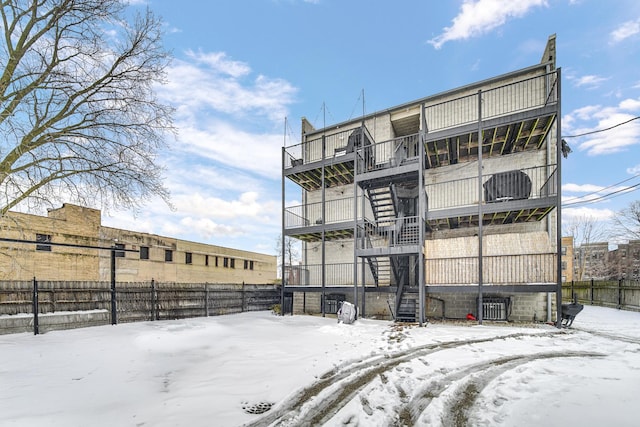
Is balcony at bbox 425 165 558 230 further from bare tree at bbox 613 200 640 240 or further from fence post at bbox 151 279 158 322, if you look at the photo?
bare tree at bbox 613 200 640 240

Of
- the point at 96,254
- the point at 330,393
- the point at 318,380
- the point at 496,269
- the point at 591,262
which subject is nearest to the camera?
the point at 330,393

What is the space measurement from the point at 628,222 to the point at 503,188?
3105cm

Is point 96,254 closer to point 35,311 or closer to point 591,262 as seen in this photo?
point 35,311

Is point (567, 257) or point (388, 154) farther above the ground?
point (388, 154)

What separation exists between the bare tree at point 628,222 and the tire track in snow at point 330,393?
1485 inches

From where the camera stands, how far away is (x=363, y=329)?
938cm

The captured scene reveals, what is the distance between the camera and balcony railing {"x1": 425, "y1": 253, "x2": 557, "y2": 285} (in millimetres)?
10000

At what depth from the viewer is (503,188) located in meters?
12.4

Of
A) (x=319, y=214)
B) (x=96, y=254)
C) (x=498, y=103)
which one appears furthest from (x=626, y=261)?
(x=96, y=254)

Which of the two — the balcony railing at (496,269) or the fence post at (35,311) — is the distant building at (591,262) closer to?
the balcony railing at (496,269)

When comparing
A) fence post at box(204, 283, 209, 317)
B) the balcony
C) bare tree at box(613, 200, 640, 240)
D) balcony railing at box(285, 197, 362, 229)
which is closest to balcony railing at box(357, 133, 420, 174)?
the balcony

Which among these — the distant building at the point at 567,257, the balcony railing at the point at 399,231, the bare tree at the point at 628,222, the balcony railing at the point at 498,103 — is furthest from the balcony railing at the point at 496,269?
the distant building at the point at 567,257

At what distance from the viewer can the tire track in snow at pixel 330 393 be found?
141 inches

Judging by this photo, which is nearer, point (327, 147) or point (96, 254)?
point (327, 147)
